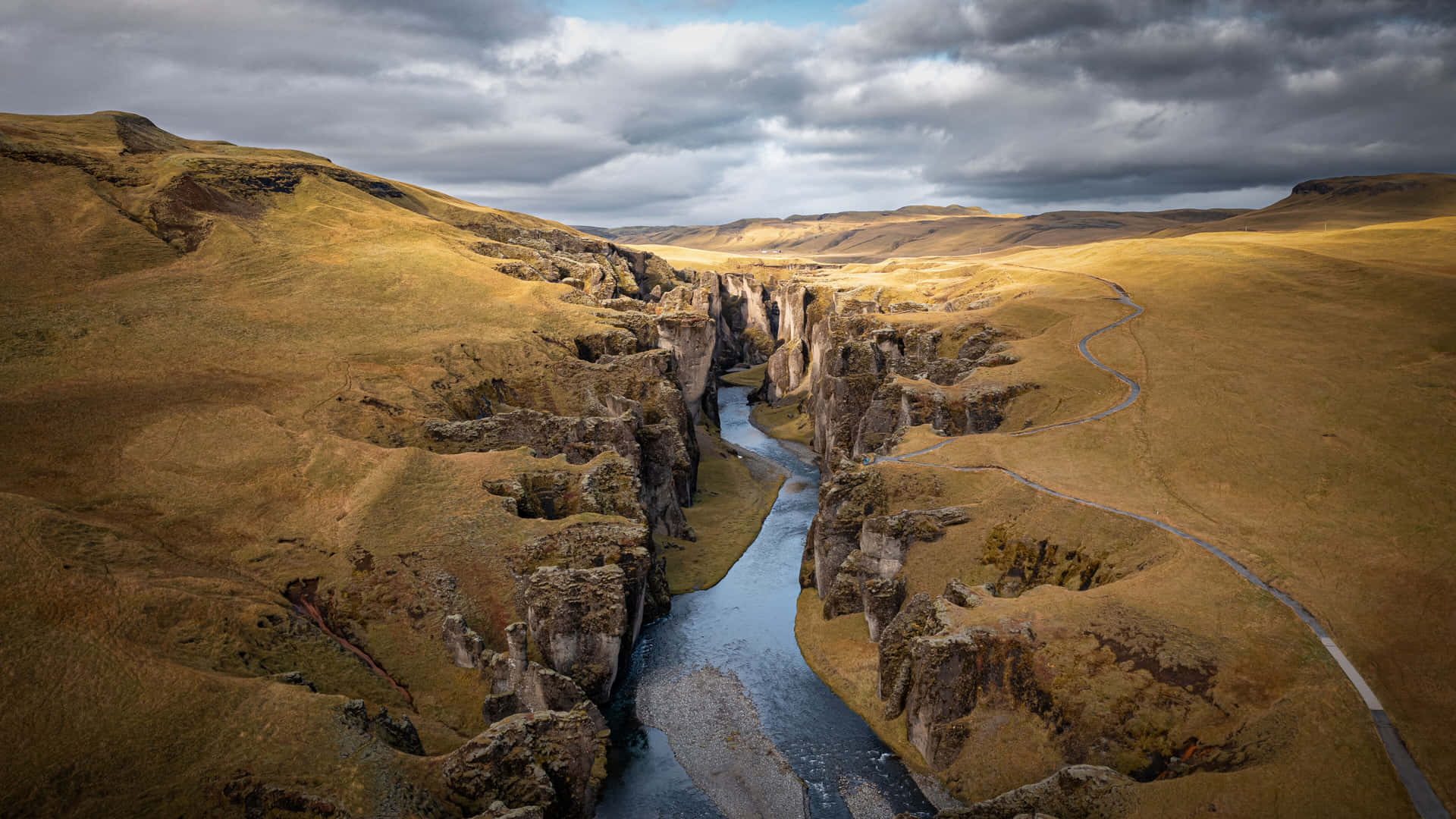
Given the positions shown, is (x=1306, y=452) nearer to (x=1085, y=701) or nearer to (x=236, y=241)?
(x=1085, y=701)

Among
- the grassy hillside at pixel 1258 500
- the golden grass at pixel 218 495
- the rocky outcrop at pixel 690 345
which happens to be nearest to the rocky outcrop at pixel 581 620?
the golden grass at pixel 218 495

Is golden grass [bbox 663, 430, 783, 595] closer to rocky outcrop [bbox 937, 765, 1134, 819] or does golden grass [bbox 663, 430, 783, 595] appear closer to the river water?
the river water

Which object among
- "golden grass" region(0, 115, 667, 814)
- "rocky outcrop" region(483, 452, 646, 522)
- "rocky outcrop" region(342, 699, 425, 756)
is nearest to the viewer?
"golden grass" region(0, 115, 667, 814)

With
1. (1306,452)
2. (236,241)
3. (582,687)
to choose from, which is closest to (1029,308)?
(1306,452)

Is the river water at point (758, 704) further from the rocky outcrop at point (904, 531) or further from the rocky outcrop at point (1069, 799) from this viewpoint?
the rocky outcrop at point (904, 531)

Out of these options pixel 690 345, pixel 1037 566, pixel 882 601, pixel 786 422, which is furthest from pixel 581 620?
pixel 786 422

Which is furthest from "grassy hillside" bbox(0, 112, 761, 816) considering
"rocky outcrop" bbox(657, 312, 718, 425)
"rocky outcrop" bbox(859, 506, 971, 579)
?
"rocky outcrop" bbox(859, 506, 971, 579)
